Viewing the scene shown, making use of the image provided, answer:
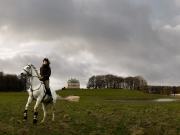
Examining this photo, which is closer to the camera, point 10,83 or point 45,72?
point 45,72

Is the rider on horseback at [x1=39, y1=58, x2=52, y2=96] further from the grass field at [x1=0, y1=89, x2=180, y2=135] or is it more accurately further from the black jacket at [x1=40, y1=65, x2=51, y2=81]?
the grass field at [x1=0, y1=89, x2=180, y2=135]

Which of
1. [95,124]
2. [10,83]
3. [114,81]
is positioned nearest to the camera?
[95,124]

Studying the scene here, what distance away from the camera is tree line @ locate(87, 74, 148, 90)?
14375cm

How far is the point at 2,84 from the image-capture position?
132 metres

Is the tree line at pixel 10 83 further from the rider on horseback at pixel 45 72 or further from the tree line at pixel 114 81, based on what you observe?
the rider on horseback at pixel 45 72

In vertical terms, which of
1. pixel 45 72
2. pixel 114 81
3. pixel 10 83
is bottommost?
pixel 45 72

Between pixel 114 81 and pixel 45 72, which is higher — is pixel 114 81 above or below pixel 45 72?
above

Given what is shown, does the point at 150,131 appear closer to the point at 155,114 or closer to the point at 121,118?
the point at 121,118

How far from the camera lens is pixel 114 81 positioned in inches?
5758

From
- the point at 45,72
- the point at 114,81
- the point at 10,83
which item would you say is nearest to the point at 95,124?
the point at 45,72

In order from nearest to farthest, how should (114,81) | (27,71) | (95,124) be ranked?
1. (27,71)
2. (95,124)
3. (114,81)

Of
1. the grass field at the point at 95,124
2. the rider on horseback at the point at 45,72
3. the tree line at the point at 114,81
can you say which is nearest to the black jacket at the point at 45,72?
the rider on horseback at the point at 45,72

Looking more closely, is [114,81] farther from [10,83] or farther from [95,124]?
[95,124]

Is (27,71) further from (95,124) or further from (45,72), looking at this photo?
(95,124)
